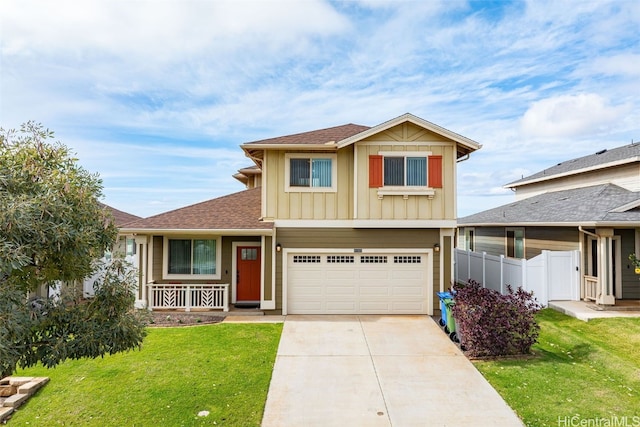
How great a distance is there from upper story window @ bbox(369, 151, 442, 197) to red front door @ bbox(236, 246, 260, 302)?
492 cm

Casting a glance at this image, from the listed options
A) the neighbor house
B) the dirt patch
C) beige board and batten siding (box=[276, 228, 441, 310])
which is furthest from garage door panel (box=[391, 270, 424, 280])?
the dirt patch

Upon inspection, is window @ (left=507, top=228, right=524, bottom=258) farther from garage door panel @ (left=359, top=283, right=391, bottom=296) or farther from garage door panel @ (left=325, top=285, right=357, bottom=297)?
garage door panel @ (left=325, top=285, right=357, bottom=297)

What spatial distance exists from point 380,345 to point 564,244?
871cm

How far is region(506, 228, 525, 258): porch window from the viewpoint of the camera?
16136mm

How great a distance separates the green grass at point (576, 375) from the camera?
5566 millimetres

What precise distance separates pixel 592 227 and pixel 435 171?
203 inches

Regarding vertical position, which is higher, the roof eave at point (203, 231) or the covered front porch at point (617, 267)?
the roof eave at point (203, 231)

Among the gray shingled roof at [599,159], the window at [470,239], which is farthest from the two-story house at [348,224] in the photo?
the window at [470,239]

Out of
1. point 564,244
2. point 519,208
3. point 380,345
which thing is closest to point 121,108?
point 380,345

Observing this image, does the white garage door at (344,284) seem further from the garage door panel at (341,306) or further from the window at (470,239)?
the window at (470,239)

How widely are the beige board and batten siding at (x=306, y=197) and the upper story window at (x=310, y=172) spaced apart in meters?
0.13

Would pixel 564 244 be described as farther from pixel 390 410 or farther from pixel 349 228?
pixel 390 410

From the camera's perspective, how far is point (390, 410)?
18.8ft

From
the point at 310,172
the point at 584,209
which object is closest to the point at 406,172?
the point at 310,172
